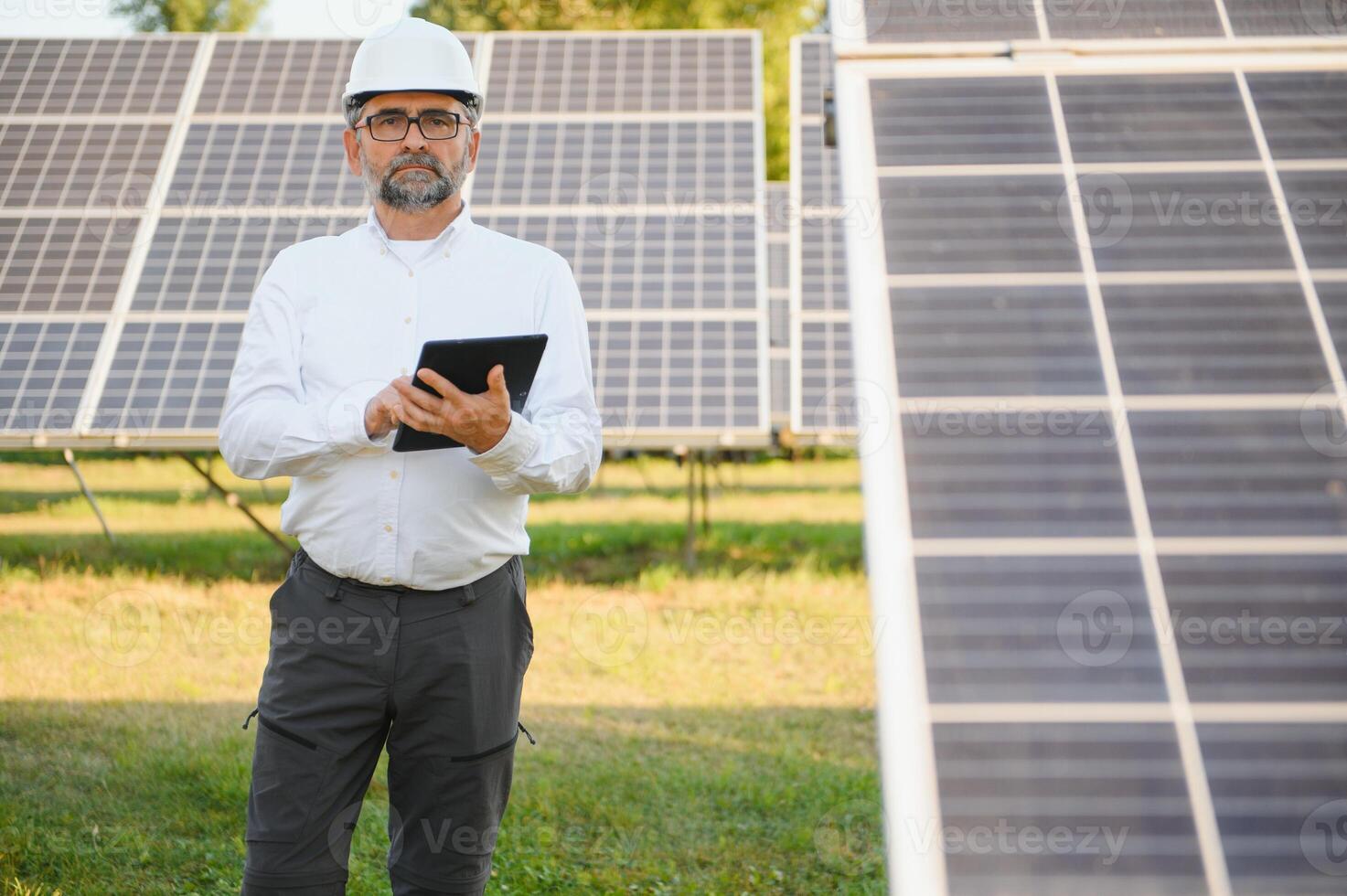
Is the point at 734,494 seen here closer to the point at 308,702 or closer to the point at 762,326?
the point at 762,326

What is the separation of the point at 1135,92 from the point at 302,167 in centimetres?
791

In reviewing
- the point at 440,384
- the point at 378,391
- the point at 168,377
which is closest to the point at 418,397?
the point at 440,384

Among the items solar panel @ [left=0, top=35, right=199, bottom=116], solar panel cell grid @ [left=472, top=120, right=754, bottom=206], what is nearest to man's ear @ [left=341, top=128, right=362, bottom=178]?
solar panel cell grid @ [left=472, top=120, right=754, bottom=206]

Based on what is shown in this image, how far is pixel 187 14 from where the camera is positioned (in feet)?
99.0

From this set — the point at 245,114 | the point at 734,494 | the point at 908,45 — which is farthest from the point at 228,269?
the point at 734,494

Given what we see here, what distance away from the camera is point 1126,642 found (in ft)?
6.46

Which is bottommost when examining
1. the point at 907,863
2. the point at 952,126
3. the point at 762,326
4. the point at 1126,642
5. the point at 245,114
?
the point at 907,863

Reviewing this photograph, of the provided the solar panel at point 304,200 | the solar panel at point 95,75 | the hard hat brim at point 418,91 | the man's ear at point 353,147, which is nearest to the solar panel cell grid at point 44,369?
the solar panel at point 304,200

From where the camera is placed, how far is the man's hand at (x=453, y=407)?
2.44 metres

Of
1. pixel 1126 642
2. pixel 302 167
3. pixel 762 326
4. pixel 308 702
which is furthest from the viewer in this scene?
pixel 302 167

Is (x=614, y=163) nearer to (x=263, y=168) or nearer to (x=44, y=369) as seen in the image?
(x=263, y=168)

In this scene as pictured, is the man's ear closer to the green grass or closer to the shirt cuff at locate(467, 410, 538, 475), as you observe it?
the shirt cuff at locate(467, 410, 538, 475)

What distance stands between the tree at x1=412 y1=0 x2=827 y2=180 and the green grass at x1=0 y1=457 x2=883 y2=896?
18493 mm

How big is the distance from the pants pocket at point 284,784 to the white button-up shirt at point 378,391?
1.48 ft
